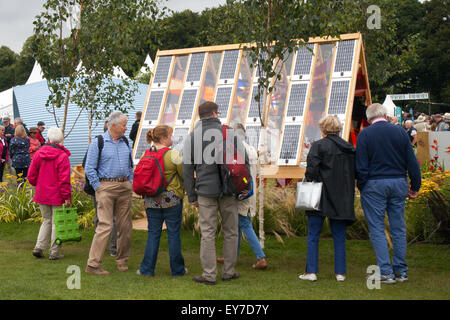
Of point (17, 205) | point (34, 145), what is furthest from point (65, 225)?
point (34, 145)

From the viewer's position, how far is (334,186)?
616 centimetres

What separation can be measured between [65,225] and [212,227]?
8.15ft

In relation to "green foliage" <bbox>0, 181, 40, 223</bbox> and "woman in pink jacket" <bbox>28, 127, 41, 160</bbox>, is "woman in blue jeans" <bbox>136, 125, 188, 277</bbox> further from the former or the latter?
"woman in pink jacket" <bbox>28, 127, 41, 160</bbox>

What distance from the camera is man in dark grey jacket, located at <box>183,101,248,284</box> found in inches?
237

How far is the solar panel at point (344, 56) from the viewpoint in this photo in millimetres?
10711

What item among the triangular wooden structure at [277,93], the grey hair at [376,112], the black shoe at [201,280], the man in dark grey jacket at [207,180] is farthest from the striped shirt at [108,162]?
the triangular wooden structure at [277,93]

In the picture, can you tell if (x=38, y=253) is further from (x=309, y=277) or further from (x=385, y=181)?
(x=385, y=181)

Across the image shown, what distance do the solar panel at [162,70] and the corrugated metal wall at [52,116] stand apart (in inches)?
484

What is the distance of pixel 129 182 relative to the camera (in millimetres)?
6898

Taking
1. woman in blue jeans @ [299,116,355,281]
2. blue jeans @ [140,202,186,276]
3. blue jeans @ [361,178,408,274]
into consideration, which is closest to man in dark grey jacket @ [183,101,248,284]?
blue jeans @ [140,202,186,276]

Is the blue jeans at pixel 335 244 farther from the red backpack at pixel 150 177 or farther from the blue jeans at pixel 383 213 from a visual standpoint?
the red backpack at pixel 150 177
